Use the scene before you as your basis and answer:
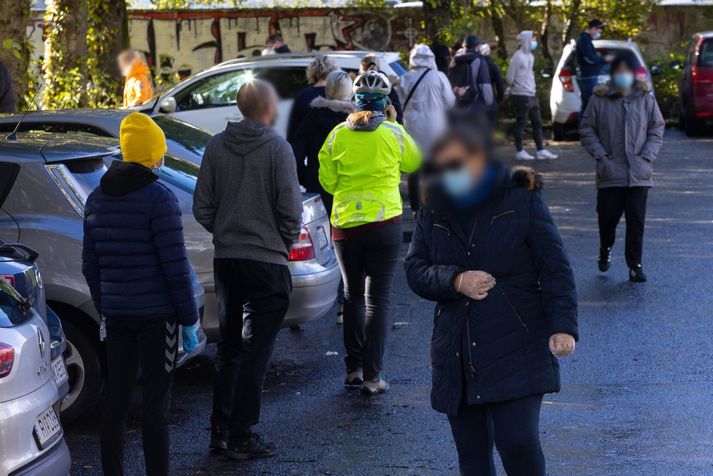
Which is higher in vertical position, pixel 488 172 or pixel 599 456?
pixel 488 172

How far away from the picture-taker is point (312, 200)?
27.2 ft

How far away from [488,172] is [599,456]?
2376 millimetres

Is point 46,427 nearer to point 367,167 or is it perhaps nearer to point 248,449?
point 248,449

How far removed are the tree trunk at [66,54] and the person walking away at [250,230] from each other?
9.47 meters

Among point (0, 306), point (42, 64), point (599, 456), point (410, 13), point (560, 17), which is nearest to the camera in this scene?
point (0, 306)

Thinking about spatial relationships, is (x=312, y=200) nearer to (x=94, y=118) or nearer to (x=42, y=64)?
(x=94, y=118)

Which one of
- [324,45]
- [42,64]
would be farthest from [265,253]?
[324,45]

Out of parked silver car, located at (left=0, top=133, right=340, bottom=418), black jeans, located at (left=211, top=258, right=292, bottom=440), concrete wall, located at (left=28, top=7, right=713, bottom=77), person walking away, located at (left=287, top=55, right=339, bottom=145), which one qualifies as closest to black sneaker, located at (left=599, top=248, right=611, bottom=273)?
person walking away, located at (left=287, top=55, right=339, bottom=145)

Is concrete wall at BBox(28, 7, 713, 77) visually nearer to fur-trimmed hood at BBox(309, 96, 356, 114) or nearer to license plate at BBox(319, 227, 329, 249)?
fur-trimmed hood at BBox(309, 96, 356, 114)

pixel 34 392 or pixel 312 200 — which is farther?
pixel 312 200

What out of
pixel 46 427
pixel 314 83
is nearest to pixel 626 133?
pixel 314 83

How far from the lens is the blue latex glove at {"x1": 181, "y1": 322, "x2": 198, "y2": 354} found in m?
5.54

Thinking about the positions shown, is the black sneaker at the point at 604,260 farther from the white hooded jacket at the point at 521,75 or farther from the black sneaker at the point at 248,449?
the white hooded jacket at the point at 521,75

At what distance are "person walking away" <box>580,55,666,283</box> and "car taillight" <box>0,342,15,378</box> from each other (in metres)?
6.73
